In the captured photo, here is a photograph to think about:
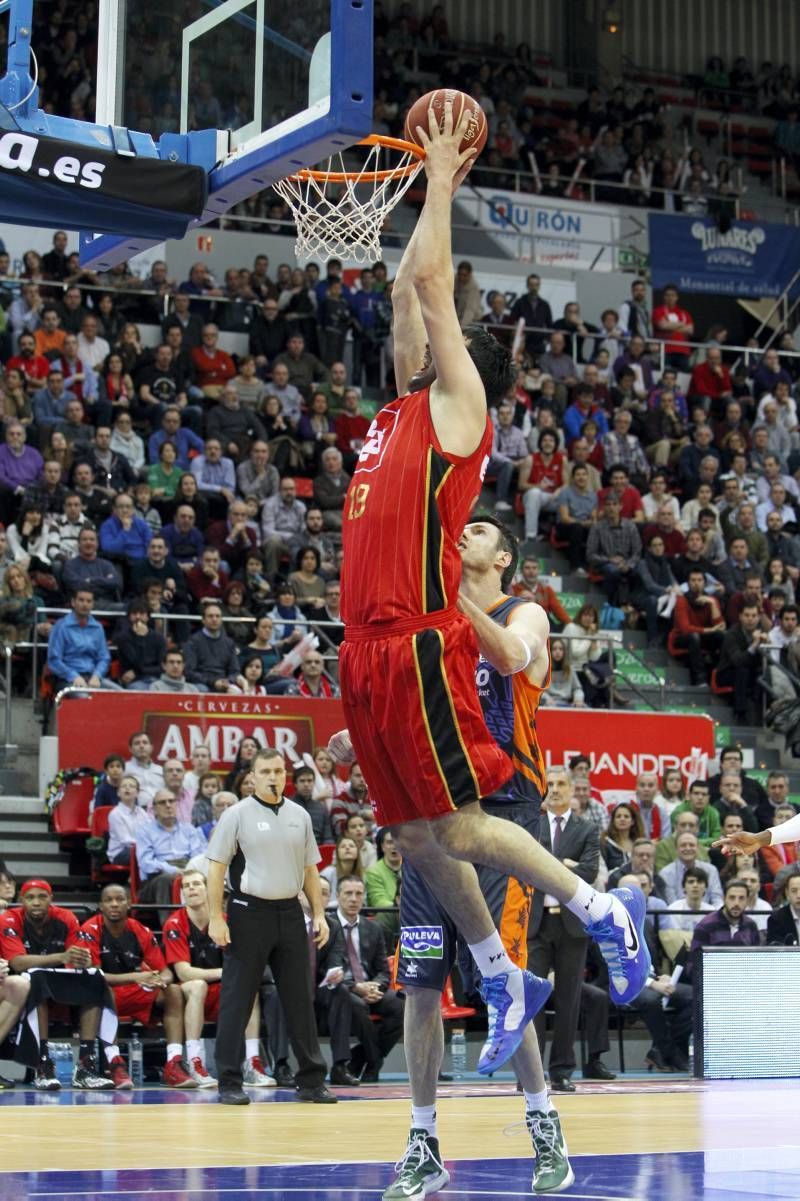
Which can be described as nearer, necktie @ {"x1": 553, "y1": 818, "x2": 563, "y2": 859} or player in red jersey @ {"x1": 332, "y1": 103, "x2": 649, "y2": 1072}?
player in red jersey @ {"x1": 332, "y1": 103, "x2": 649, "y2": 1072}

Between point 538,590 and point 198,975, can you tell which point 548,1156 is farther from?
point 538,590

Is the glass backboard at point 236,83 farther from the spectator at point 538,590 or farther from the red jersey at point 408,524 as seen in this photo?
the spectator at point 538,590

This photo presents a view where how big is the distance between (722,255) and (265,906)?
21095mm

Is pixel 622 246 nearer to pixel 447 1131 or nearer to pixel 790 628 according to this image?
pixel 790 628

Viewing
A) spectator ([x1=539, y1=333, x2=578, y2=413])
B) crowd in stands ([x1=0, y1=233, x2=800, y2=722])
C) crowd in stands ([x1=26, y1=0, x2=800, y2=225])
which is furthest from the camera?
crowd in stands ([x1=26, y1=0, x2=800, y2=225])

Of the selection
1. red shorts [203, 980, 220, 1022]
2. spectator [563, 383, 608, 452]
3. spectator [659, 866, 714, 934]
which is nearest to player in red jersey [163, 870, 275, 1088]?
red shorts [203, 980, 220, 1022]

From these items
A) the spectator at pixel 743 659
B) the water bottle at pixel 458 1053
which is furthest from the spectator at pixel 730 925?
the spectator at pixel 743 659

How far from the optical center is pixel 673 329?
2925cm

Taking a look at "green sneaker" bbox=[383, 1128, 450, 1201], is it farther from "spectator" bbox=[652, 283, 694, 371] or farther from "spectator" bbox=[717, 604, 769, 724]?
"spectator" bbox=[652, 283, 694, 371]

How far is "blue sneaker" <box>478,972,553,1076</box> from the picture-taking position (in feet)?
22.1

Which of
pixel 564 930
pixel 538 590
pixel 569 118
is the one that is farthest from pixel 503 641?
pixel 569 118

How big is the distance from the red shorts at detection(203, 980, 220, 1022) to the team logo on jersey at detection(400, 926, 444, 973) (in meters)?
7.51

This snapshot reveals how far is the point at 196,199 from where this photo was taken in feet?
26.0

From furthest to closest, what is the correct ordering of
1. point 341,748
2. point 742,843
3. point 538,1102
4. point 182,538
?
point 182,538 → point 742,843 → point 341,748 → point 538,1102
